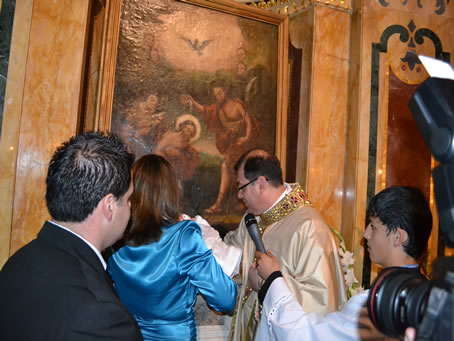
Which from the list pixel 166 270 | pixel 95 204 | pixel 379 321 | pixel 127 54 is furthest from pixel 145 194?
pixel 127 54

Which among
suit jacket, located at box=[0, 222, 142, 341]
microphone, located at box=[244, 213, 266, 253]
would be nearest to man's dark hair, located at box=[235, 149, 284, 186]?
microphone, located at box=[244, 213, 266, 253]

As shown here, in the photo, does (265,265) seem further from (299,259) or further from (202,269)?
(299,259)

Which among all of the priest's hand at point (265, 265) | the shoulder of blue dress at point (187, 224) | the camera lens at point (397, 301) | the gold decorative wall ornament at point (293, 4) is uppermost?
the gold decorative wall ornament at point (293, 4)

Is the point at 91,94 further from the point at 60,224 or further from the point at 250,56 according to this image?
the point at 60,224

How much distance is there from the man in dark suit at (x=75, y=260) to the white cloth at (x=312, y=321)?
1.01m

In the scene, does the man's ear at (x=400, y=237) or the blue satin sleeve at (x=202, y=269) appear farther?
the blue satin sleeve at (x=202, y=269)

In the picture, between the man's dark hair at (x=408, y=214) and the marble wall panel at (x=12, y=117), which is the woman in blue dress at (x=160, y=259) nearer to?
the man's dark hair at (x=408, y=214)

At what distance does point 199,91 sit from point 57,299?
367 cm

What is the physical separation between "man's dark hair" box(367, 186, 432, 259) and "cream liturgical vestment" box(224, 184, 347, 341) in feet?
2.89

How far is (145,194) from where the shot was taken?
8.34 feet

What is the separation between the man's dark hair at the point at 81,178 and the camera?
1.51 metres

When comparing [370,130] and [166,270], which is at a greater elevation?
[370,130]

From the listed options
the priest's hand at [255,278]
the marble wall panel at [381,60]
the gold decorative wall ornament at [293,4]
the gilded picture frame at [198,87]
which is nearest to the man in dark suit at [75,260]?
the priest's hand at [255,278]

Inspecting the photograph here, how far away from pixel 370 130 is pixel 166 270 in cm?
353
